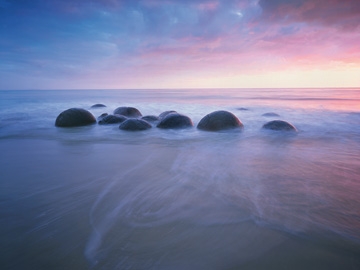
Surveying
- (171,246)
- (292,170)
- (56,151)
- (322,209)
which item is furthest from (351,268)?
(56,151)

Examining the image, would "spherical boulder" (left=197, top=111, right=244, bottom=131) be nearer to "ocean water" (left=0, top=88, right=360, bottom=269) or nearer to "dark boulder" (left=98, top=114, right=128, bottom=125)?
"ocean water" (left=0, top=88, right=360, bottom=269)

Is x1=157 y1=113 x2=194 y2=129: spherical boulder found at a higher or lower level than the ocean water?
higher

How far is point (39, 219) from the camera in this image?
81.4 inches

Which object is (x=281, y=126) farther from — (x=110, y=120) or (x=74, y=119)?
(x=74, y=119)

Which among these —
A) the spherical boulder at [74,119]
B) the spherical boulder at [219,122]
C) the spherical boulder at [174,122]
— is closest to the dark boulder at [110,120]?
the spherical boulder at [74,119]

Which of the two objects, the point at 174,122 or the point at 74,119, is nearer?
the point at 174,122

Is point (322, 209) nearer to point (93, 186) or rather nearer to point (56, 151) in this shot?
point (93, 186)

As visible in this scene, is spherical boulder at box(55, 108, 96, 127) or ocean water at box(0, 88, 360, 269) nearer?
ocean water at box(0, 88, 360, 269)

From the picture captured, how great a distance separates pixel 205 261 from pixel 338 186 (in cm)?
239

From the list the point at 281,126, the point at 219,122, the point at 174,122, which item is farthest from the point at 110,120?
the point at 281,126

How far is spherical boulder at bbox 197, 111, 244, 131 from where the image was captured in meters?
6.78

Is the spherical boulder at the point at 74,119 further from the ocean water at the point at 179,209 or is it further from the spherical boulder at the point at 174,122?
the ocean water at the point at 179,209

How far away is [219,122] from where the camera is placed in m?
6.81

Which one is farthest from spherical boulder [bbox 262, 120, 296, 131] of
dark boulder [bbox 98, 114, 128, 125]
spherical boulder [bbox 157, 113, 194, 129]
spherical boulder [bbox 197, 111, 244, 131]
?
dark boulder [bbox 98, 114, 128, 125]
